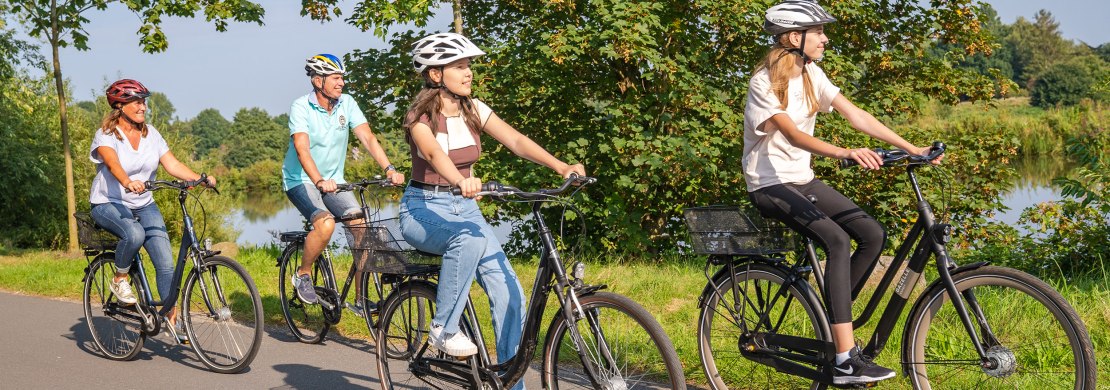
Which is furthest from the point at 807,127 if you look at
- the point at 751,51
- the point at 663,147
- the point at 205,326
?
the point at 751,51

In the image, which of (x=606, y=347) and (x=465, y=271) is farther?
(x=465, y=271)

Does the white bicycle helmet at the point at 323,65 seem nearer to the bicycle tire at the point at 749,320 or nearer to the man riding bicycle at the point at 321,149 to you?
the man riding bicycle at the point at 321,149

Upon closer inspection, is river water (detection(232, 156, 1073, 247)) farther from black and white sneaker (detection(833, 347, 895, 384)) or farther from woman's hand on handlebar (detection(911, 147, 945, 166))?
woman's hand on handlebar (detection(911, 147, 945, 166))

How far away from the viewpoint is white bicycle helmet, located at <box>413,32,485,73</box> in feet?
13.6

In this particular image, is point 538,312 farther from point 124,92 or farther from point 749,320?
point 124,92

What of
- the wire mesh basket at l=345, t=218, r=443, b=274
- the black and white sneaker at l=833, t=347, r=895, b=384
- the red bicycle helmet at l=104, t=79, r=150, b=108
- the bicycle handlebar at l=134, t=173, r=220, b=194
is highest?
the red bicycle helmet at l=104, t=79, r=150, b=108

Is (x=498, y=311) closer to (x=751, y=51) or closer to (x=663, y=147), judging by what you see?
(x=663, y=147)

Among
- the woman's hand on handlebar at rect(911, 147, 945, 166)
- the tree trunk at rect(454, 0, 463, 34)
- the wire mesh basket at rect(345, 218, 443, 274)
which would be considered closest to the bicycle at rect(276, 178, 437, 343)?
the wire mesh basket at rect(345, 218, 443, 274)

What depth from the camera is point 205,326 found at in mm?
6055

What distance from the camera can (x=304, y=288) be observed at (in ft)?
21.7

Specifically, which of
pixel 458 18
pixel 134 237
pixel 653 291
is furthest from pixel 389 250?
pixel 458 18

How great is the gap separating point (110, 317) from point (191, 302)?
1.00m

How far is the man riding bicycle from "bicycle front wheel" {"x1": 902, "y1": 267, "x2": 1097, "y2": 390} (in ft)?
11.3

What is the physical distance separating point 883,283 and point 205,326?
12.9ft
